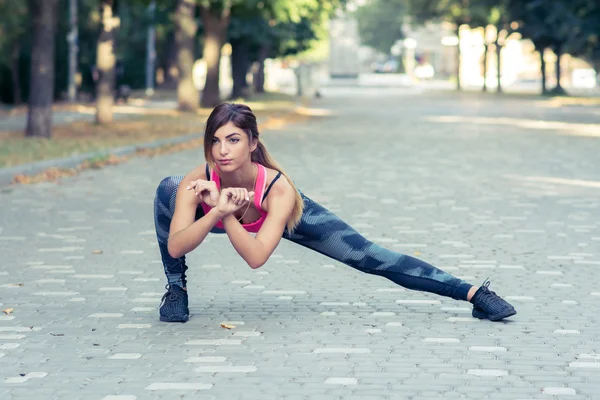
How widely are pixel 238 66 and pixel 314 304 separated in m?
44.2

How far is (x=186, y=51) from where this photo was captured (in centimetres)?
3644

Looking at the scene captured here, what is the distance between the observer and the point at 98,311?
7.39 meters

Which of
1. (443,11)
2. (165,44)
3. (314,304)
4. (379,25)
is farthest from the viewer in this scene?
(379,25)

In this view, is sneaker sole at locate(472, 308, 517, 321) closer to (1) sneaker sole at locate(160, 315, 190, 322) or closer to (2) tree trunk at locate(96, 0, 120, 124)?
(1) sneaker sole at locate(160, 315, 190, 322)

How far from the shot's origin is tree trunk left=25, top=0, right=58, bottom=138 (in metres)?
23.4

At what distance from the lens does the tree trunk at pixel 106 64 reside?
2950cm

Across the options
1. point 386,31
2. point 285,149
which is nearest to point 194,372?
point 285,149

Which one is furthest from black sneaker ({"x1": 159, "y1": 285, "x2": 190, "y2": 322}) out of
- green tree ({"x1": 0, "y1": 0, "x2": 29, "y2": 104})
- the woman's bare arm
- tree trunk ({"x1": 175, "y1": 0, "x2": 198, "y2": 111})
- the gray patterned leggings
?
green tree ({"x1": 0, "y1": 0, "x2": 29, "y2": 104})

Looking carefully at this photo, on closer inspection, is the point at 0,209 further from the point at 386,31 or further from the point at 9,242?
the point at 386,31

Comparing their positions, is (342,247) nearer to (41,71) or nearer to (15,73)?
(41,71)

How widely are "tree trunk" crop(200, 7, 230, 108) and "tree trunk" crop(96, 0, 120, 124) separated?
10.7 metres

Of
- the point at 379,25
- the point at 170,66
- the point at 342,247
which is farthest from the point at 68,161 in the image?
the point at 379,25

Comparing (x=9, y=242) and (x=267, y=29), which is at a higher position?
(x=267, y=29)

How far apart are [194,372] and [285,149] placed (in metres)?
17.3
